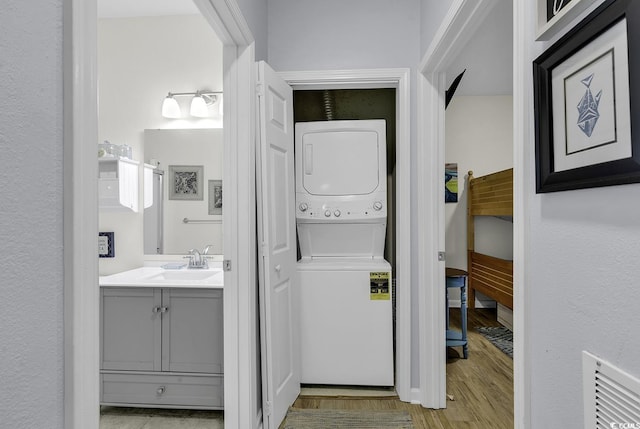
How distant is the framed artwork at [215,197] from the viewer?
2920 mm

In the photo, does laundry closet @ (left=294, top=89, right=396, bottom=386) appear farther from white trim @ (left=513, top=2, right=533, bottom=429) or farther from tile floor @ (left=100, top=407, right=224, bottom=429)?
white trim @ (left=513, top=2, right=533, bottom=429)

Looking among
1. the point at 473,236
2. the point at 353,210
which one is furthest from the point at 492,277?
the point at 353,210

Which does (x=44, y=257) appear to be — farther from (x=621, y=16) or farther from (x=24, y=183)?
(x=621, y=16)

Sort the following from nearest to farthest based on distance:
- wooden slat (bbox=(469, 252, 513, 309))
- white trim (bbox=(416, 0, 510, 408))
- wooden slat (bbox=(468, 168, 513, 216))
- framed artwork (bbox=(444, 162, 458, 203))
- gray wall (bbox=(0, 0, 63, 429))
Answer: gray wall (bbox=(0, 0, 63, 429)) < white trim (bbox=(416, 0, 510, 408)) < wooden slat (bbox=(468, 168, 513, 216)) < wooden slat (bbox=(469, 252, 513, 309)) < framed artwork (bbox=(444, 162, 458, 203))

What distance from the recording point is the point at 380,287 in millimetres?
2648

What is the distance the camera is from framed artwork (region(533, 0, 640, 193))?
73 centimetres

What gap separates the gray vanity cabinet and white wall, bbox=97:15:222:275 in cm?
69

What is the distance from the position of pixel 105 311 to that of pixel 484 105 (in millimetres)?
4535

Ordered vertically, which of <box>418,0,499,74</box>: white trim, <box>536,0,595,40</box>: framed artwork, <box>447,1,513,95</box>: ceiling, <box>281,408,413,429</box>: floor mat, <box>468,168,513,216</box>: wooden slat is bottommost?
<box>281,408,413,429</box>: floor mat

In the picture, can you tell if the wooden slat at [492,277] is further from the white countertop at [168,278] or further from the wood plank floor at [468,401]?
the white countertop at [168,278]

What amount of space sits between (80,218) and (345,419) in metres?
2.05

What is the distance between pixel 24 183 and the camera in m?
0.65

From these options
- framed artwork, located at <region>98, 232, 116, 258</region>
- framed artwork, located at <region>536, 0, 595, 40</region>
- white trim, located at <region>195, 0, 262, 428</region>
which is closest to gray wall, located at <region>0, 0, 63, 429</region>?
framed artwork, located at <region>536, 0, 595, 40</region>

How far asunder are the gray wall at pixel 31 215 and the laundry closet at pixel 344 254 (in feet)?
6.67
